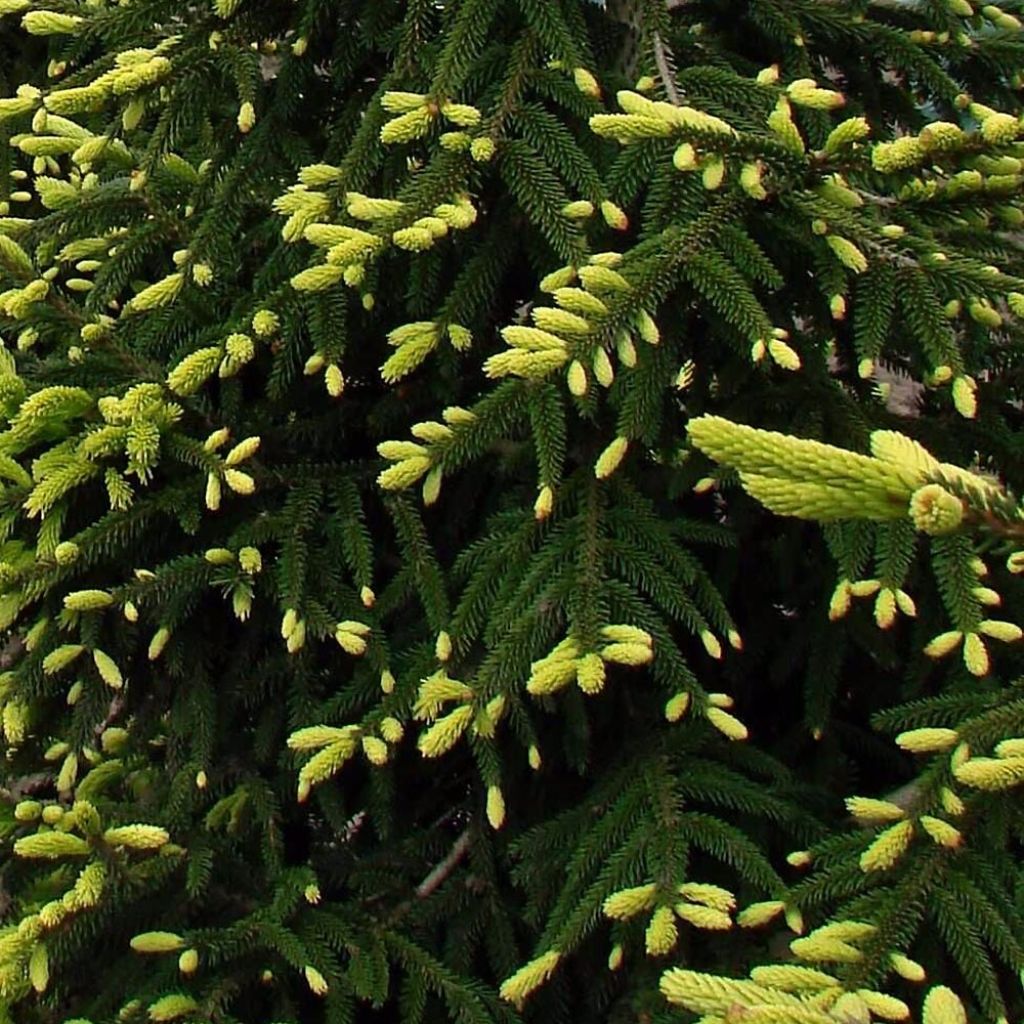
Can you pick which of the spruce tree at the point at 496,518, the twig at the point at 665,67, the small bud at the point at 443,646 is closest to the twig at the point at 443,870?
the spruce tree at the point at 496,518

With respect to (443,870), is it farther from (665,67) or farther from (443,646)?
(665,67)

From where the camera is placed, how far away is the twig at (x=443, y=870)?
2492 millimetres

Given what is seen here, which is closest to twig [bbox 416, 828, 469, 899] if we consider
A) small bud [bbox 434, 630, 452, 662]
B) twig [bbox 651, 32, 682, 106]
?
small bud [bbox 434, 630, 452, 662]

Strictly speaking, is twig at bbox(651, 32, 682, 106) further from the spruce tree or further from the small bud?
the small bud

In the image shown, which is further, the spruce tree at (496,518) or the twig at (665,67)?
the twig at (665,67)

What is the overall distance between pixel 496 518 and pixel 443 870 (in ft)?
2.68

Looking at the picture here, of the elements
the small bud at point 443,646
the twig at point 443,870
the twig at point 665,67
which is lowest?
the twig at point 443,870

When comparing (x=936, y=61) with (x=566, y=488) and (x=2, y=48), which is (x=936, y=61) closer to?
(x=566, y=488)

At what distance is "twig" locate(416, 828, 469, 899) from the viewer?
2492 mm

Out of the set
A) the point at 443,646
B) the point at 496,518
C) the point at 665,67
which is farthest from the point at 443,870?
the point at 665,67

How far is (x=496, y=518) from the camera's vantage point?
7.73ft

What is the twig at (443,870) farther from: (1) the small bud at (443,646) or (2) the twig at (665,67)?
(2) the twig at (665,67)

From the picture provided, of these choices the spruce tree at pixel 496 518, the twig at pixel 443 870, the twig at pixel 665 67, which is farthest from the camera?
the twig at pixel 443 870

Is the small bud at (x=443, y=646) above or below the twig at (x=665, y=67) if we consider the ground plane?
below
